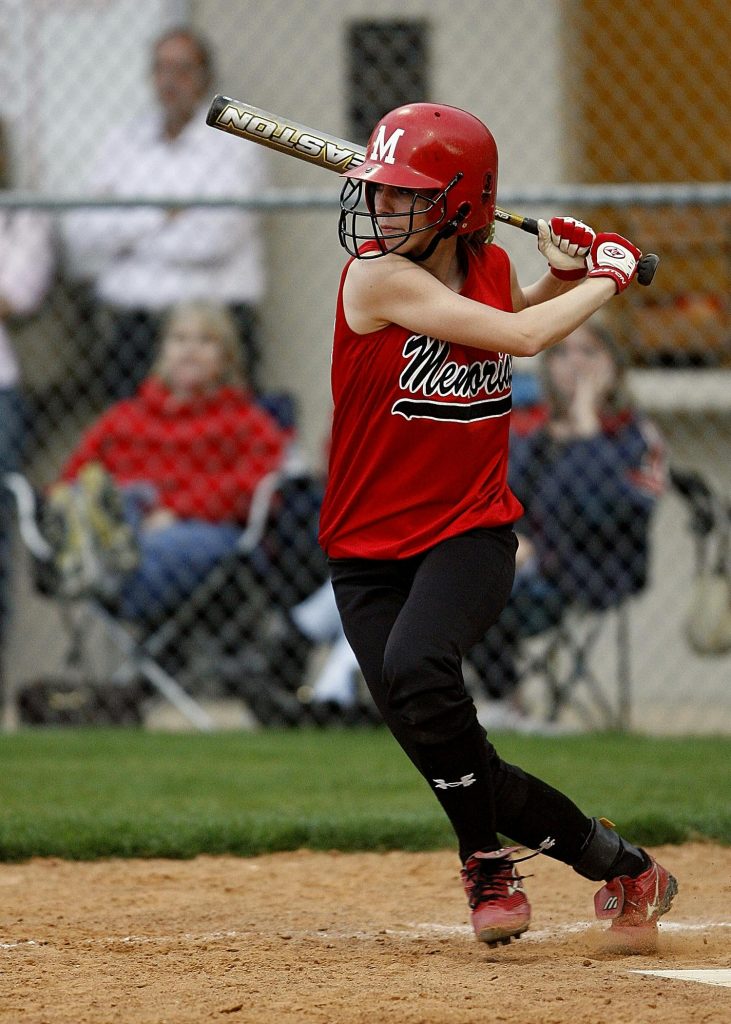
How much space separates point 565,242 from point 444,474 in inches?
24.4

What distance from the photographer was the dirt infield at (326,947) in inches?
115

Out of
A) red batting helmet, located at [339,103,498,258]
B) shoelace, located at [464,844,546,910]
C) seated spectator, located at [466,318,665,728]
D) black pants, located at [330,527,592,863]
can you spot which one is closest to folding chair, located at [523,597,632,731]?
seated spectator, located at [466,318,665,728]

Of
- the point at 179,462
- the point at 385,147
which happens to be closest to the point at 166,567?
the point at 179,462

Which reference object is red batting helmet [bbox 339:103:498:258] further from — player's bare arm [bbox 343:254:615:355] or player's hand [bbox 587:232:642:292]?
player's hand [bbox 587:232:642:292]

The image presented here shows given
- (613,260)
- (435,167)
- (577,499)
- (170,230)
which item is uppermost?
(170,230)

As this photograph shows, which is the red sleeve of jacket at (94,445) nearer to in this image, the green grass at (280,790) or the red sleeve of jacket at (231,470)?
the red sleeve of jacket at (231,470)

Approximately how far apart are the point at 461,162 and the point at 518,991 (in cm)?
169

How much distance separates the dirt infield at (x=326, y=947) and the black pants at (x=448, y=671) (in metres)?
0.27

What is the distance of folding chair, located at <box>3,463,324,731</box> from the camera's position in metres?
6.80

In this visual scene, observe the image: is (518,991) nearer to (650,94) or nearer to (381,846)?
(381,846)

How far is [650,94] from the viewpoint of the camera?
27.3 ft

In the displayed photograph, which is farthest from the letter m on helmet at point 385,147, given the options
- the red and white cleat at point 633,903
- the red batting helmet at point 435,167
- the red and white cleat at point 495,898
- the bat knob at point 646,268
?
the red and white cleat at point 633,903

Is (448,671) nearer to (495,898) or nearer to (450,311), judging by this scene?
(495,898)

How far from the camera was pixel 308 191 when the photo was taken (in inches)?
322
